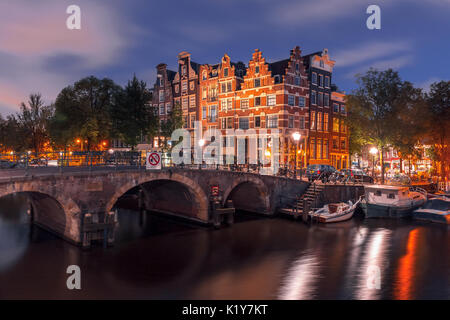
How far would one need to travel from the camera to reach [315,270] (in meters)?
17.6

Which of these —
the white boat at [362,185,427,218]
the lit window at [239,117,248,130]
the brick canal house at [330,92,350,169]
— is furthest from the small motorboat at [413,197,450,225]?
the lit window at [239,117,248,130]

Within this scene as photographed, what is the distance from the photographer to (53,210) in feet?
74.3

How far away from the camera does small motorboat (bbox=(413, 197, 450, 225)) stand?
28330 millimetres

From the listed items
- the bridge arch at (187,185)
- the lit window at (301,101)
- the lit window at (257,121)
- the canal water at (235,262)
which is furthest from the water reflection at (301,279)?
the lit window at (301,101)

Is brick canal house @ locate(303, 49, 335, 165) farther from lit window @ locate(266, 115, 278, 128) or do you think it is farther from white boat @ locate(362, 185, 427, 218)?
white boat @ locate(362, 185, 427, 218)

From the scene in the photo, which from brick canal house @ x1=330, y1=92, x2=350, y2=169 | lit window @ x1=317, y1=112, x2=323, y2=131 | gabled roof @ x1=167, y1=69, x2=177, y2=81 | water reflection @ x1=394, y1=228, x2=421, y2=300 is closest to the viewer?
water reflection @ x1=394, y1=228, x2=421, y2=300

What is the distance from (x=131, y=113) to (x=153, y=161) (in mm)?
18106

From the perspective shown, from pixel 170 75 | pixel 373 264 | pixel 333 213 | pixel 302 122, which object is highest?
pixel 170 75

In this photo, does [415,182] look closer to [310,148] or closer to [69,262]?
[310,148]

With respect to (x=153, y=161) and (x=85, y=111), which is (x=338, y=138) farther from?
(x=85, y=111)

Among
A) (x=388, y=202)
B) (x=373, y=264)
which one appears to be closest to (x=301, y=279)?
(x=373, y=264)

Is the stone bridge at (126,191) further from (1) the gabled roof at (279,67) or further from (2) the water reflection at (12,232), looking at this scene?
(1) the gabled roof at (279,67)

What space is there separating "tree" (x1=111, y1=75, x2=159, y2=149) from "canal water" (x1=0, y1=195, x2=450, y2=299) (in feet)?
50.0

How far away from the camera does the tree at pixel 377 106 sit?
37125 millimetres
